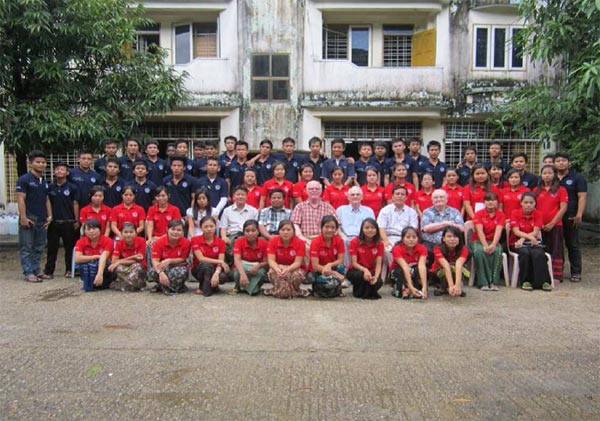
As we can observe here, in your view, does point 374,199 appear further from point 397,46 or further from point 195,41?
point 195,41

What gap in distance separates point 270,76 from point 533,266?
8.35 metres

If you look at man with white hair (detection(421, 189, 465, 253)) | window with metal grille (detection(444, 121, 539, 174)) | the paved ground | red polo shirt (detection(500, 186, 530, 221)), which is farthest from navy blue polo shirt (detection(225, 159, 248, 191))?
window with metal grille (detection(444, 121, 539, 174))

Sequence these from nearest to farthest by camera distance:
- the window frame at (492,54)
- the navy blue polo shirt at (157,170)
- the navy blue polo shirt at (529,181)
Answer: the navy blue polo shirt at (529,181) < the navy blue polo shirt at (157,170) < the window frame at (492,54)

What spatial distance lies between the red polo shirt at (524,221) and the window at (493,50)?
7.43m

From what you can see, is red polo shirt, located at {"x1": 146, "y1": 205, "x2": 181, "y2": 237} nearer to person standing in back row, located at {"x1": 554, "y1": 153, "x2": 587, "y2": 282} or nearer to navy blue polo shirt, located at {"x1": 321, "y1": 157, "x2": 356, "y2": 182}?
navy blue polo shirt, located at {"x1": 321, "y1": 157, "x2": 356, "y2": 182}

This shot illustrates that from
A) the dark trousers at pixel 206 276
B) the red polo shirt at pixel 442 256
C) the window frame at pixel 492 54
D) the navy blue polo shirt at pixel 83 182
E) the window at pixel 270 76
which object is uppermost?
the window frame at pixel 492 54

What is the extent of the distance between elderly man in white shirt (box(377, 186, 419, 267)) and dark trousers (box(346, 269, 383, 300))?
0.95 m

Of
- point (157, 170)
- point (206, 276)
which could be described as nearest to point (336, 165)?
point (157, 170)

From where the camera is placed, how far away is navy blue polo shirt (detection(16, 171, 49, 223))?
298 inches

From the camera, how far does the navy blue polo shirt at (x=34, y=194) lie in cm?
758

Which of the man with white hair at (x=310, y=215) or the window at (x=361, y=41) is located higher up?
the window at (x=361, y=41)

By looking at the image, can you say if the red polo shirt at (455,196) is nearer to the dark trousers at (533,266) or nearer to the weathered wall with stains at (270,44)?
the dark trousers at (533,266)

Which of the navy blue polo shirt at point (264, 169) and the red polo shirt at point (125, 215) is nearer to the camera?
the red polo shirt at point (125, 215)

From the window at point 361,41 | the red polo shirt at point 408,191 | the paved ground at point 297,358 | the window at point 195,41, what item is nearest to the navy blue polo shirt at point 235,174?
the red polo shirt at point 408,191
